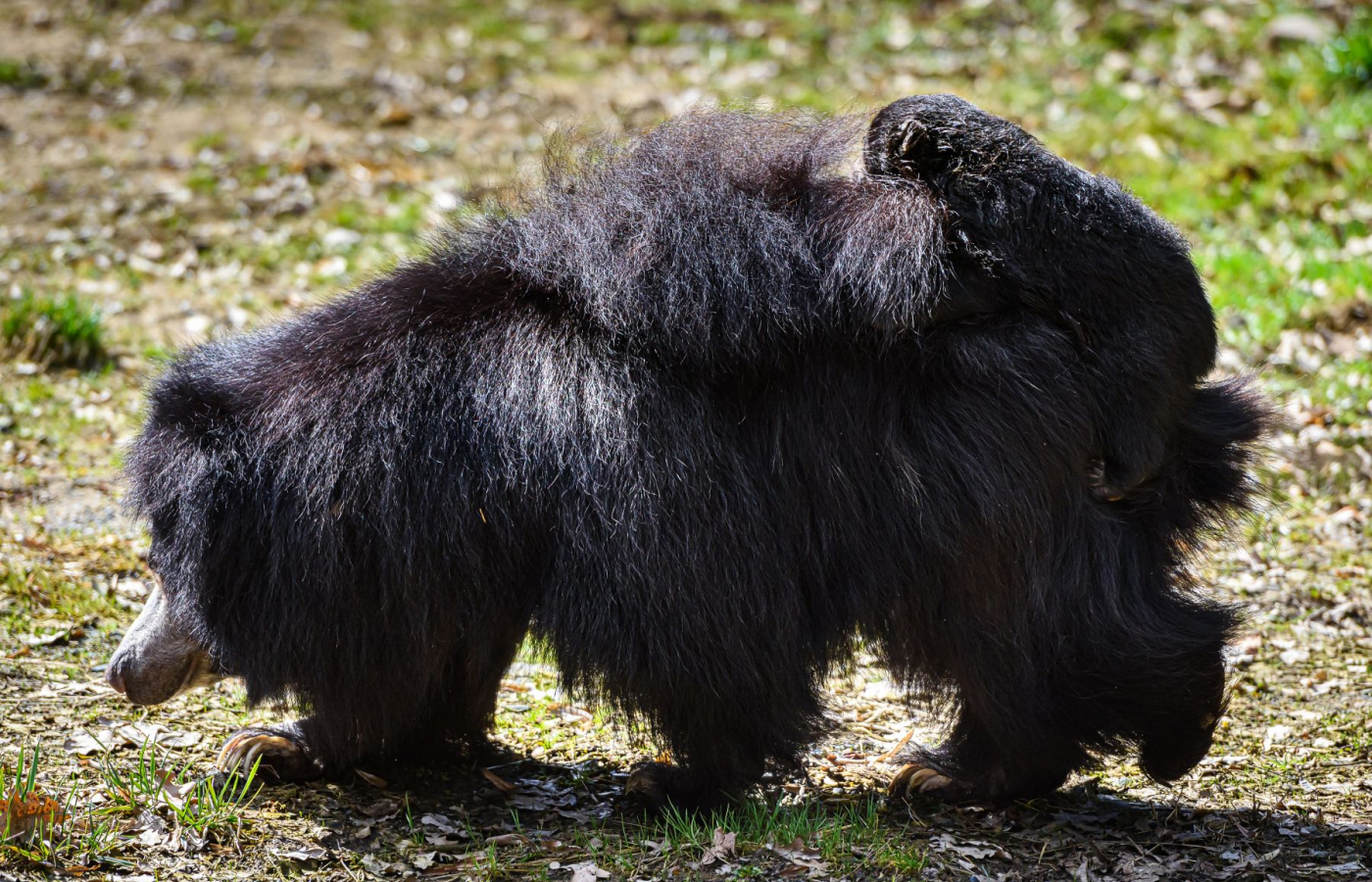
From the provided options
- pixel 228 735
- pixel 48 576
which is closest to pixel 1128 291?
pixel 228 735

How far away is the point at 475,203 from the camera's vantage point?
3.65 metres

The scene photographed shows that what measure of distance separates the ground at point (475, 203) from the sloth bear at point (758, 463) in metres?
0.29

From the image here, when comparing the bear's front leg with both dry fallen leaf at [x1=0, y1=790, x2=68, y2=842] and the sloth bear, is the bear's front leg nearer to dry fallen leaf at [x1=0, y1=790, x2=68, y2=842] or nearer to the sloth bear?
the sloth bear

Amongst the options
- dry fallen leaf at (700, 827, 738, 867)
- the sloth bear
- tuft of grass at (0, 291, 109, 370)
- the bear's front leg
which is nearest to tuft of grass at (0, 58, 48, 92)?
tuft of grass at (0, 291, 109, 370)

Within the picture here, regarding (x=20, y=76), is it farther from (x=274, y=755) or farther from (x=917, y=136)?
(x=917, y=136)

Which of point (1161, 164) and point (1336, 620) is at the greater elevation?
point (1161, 164)

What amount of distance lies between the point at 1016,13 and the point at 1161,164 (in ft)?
8.92

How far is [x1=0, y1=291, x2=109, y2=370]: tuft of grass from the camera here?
19.0 feet

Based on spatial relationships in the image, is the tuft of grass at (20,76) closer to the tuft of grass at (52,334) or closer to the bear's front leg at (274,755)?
the tuft of grass at (52,334)

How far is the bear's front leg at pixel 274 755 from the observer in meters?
3.32

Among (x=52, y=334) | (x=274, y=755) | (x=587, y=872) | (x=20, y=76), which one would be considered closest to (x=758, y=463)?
(x=587, y=872)

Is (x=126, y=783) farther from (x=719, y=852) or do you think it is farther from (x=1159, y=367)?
(x=1159, y=367)

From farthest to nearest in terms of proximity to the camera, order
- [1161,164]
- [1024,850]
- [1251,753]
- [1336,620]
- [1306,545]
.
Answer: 1. [1161,164]
2. [1306,545]
3. [1336,620]
4. [1251,753]
5. [1024,850]

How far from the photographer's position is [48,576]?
4.27 meters
